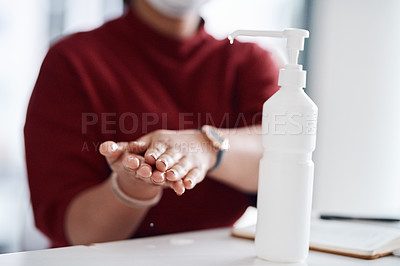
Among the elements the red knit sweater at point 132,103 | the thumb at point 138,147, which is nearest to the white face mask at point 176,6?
the red knit sweater at point 132,103

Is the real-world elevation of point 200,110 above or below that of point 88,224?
above

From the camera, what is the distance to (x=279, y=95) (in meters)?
0.58

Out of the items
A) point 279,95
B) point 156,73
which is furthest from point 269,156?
point 156,73

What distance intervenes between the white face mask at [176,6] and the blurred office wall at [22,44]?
3.39 ft

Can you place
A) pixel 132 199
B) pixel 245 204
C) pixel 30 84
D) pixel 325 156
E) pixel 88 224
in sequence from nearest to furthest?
pixel 132 199, pixel 88 224, pixel 245 204, pixel 30 84, pixel 325 156

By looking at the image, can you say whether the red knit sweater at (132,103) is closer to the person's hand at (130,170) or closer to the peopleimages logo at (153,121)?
the peopleimages logo at (153,121)

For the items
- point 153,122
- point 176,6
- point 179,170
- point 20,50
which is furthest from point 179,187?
point 20,50

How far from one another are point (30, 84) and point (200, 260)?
174 centimetres

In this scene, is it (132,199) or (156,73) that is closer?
(132,199)

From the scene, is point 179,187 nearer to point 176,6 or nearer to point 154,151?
point 154,151

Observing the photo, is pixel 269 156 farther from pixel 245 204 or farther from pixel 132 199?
pixel 245 204

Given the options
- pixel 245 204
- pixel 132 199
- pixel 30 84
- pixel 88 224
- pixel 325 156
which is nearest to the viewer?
pixel 132 199

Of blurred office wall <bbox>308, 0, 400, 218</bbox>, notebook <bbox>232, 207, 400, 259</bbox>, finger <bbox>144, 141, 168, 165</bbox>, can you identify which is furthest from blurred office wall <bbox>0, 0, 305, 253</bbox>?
finger <bbox>144, 141, 168, 165</bbox>

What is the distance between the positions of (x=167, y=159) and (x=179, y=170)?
0.02m
